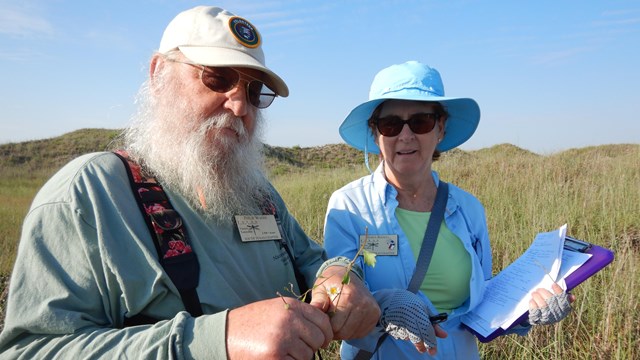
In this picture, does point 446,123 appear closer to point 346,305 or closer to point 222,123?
point 222,123

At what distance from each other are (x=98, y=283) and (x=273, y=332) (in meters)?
0.55

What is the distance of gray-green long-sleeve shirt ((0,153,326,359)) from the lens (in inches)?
46.9

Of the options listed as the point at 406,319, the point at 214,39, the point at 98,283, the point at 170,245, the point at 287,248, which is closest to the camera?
the point at 98,283

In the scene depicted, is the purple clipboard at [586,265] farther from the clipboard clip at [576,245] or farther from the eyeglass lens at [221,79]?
the eyeglass lens at [221,79]

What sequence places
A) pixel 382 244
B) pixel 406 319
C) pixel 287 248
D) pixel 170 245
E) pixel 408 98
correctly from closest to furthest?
1. pixel 170 245
2. pixel 406 319
3. pixel 287 248
4. pixel 382 244
5. pixel 408 98

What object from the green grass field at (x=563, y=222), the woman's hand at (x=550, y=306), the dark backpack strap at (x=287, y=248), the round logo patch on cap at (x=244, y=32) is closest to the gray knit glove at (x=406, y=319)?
the dark backpack strap at (x=287, y=248)

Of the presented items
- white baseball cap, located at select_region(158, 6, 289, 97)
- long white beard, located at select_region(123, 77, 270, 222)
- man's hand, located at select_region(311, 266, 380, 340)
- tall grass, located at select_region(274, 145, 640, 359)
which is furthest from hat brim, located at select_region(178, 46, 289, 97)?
tall grass, located at select_region(274, 145, 640, 359)

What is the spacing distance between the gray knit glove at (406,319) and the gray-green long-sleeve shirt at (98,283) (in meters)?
0.58

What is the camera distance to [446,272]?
234 cm

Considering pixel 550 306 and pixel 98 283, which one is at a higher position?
pixel 98 283

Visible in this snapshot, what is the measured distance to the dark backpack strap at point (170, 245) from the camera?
4.63 ft

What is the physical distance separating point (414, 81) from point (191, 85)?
1.30 metres

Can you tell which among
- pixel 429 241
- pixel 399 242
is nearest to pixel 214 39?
pixel 399 242

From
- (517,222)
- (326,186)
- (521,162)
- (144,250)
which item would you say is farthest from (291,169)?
(144,250)
